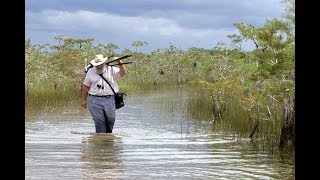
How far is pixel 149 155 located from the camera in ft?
27.8

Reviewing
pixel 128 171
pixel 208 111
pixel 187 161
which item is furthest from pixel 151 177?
pixel 208 111

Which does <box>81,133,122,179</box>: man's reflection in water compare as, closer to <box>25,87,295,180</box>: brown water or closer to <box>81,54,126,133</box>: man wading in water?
<box>25,87,295,180</box>: brown water

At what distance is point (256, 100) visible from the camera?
1104cm

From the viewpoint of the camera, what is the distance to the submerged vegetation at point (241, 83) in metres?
10.4

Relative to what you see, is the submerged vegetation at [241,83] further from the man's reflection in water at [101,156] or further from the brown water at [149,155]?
the man's reflection in water at [101,156]

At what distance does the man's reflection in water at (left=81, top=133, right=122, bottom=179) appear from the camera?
22.6 feet

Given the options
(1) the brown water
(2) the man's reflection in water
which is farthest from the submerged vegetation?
(2) the man's reflection in water

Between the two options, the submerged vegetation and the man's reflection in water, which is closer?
the man's reflection in water

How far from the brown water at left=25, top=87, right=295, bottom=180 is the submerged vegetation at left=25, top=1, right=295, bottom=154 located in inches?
21.4

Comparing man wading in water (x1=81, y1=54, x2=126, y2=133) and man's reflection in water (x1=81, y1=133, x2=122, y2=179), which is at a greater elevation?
man wading in water (x1=81, y1=54, x2=126, y2=133)

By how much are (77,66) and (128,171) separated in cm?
2051

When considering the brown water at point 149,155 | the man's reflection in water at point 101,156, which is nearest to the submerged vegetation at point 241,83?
the brown water at point 149,155

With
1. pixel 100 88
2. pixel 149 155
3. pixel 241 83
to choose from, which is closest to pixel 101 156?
pixel 149 155

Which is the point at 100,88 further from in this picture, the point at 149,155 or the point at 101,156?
the point at 149,155
